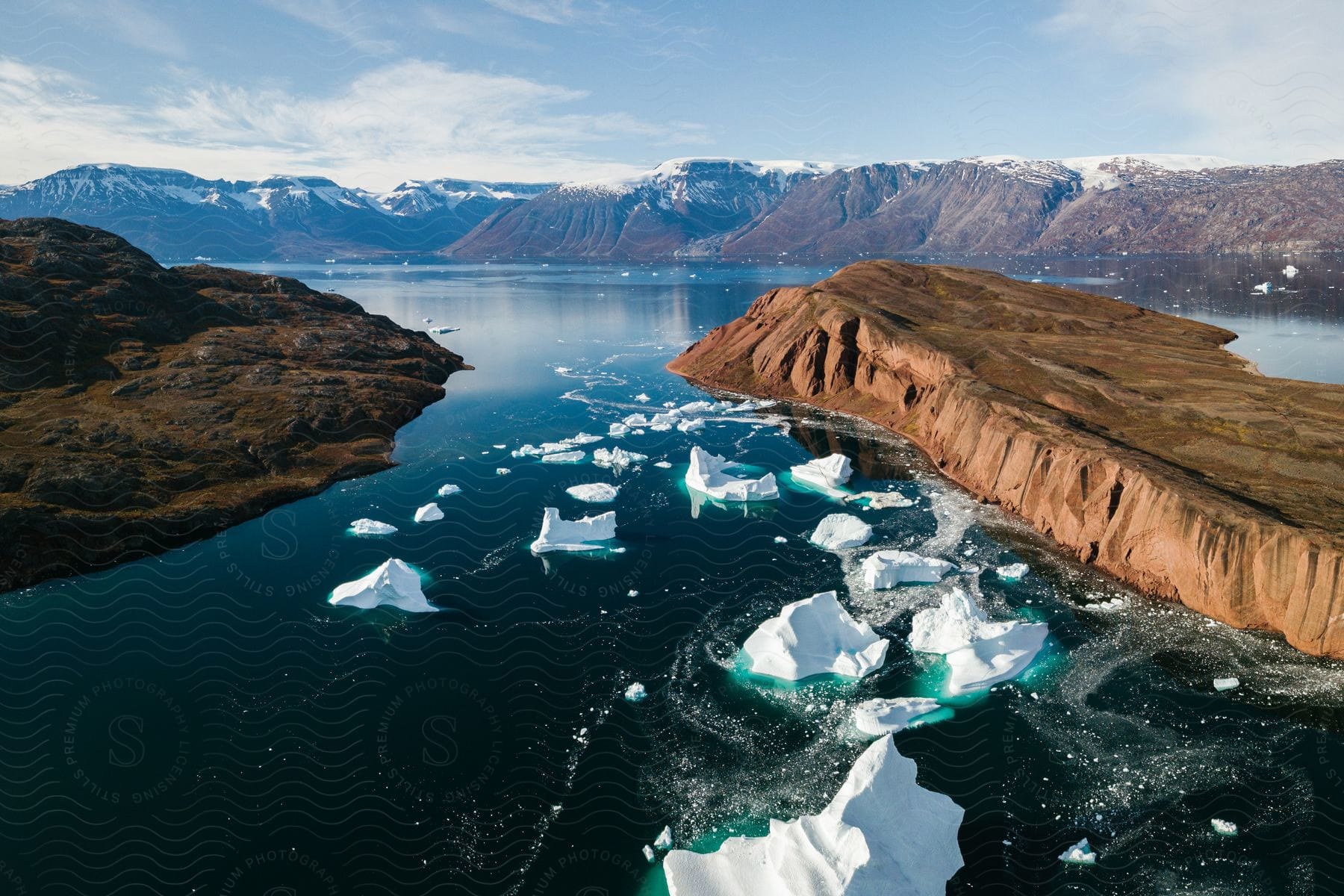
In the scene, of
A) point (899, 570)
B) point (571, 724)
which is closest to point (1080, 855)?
point (571, 724)

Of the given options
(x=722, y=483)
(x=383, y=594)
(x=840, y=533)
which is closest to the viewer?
(x=383, y=594)

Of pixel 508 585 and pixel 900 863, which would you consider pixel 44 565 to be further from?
pixel 900 863

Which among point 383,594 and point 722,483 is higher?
point 722,483

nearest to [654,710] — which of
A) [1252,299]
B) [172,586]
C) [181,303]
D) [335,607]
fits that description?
[335,607]

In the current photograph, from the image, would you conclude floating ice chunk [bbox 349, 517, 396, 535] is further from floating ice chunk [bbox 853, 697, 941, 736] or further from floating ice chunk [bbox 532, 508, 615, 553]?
floating ice chunk [bbox 853, 697, 941, 736]

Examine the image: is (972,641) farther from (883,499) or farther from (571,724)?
(883,499)

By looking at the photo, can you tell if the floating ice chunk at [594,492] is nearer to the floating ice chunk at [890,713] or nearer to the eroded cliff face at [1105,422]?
the eroded cliff face at [1105,422]

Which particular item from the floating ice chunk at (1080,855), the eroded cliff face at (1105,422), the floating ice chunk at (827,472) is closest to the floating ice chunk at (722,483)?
the floating ice chunk at (827,472)
